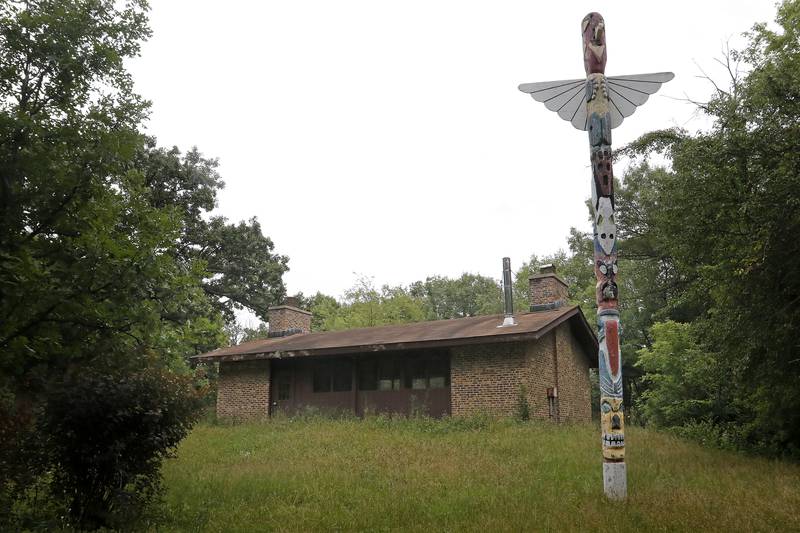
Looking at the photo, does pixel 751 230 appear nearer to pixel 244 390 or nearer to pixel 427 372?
pixel 427 372

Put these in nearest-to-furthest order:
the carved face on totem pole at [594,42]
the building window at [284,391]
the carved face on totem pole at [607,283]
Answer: the carved face on totem pole at [607,283] → the carved face on totem pole at [594,42] → the building window at [284,391]

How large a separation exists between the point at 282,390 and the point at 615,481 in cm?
1625

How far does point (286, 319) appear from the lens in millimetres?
27391

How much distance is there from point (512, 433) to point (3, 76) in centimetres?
1239

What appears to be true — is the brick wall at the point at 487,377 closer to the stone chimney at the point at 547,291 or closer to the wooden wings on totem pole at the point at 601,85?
the stone chimney at the point at 547,291

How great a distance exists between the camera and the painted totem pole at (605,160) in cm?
918

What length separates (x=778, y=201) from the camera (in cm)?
1088

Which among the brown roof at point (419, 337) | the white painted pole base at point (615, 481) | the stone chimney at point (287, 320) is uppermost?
the stone chimney at point (287, 320)

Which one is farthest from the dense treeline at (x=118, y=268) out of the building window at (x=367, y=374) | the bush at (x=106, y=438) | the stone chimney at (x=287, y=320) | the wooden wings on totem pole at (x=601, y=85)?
the stone chimney at (x=287, y=320)

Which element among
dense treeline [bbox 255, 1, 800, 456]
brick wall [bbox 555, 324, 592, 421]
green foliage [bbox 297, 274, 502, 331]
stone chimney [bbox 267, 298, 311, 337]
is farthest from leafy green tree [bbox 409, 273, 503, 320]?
dense treeline [bbox 255, 1, 800, 456]

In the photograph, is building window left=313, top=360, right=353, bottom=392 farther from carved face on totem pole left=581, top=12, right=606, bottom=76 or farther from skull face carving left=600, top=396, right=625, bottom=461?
carved face on totem pole left=581, top=12, right=606, bottom=76

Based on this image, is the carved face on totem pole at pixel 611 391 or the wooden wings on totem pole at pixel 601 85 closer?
the carved face on totem pole at pixel 611 391

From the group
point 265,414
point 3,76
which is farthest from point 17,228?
point 265,414

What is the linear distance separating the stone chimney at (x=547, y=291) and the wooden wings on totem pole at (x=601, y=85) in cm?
1207
